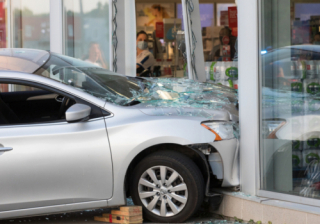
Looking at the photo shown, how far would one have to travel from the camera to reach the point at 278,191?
452 cm

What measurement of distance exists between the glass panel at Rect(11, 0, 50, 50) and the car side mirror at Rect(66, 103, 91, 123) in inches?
271

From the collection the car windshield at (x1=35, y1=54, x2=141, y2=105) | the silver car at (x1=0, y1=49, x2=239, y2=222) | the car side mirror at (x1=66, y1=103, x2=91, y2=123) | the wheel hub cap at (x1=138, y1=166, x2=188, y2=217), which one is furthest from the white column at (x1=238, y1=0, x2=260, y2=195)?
the car side mirror at (x1=66, y1=103, x2=91, y2=123)

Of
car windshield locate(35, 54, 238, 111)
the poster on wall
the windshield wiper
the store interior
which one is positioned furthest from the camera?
the poster on wall

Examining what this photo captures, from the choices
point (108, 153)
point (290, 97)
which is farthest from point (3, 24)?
point (290, 97)

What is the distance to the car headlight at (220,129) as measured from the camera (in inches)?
172

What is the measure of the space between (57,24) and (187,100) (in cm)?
620

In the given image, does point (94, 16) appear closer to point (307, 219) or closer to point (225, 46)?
point (225, 46)

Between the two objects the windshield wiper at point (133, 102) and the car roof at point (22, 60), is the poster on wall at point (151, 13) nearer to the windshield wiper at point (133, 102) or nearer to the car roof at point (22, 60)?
the car roof at point (22, 60)

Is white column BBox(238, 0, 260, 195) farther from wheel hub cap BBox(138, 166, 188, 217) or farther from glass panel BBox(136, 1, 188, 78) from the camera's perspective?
glass panel BBox(136, 1, 188, 78)

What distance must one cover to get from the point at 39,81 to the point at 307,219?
2.82 metres

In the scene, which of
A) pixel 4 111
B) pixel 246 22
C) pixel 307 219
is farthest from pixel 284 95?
pixel 4 111

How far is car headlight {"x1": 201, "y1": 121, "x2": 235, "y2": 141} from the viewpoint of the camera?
437 cm

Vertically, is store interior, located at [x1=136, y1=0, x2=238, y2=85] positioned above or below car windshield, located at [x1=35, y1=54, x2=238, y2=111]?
above

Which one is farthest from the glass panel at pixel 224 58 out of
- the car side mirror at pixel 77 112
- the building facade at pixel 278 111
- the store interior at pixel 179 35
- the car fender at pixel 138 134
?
the car side mirror at pixel 77 112
